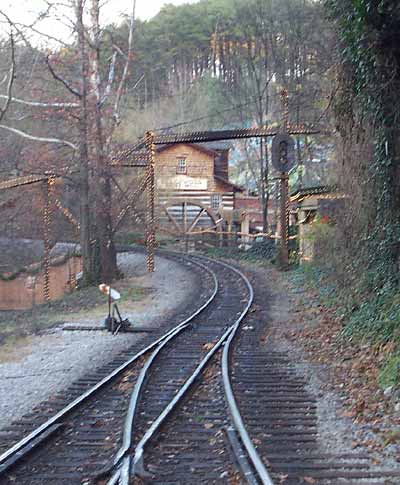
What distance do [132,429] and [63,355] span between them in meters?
5.41

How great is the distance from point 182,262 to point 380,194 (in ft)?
61.4

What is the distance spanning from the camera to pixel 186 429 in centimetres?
696

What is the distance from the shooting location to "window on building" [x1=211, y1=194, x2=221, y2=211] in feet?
151

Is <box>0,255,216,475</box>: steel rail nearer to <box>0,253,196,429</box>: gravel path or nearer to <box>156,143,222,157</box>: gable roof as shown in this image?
<box>0,253,196,429</box>: gravel path

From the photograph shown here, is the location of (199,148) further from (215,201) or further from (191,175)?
(215,201)

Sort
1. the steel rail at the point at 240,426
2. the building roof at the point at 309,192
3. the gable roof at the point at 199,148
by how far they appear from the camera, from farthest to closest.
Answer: the gable roof at the point at 199,148 → the building roof at the point at 309,192 → the steel rail at the point at 240,426

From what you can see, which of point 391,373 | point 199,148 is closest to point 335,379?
point 391,373

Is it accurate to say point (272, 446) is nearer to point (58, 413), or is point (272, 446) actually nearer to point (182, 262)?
point (58, 413)

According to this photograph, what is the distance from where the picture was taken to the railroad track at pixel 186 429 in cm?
559

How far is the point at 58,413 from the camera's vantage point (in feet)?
24.5

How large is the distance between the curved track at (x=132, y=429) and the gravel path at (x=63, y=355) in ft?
2.41

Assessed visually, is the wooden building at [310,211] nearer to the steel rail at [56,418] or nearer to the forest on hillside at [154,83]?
the forest on hillside at [154,83]

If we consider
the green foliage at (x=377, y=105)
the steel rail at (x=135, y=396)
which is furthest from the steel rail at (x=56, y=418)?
the green foliage at (x=377, y=105)

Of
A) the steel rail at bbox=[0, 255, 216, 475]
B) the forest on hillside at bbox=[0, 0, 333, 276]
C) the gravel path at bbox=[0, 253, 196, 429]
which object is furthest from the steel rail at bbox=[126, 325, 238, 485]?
the forest on hillside at bbox=[0, 0, 333, 276]
